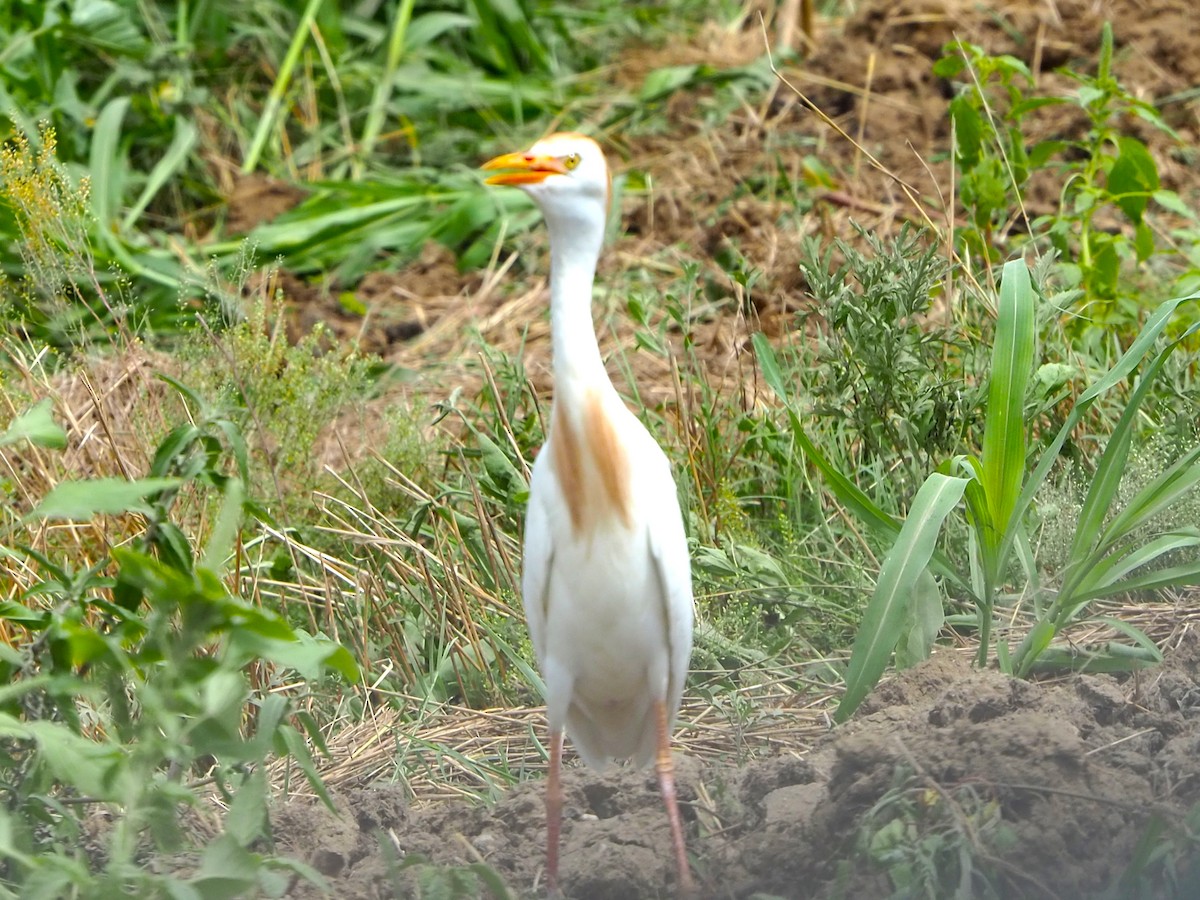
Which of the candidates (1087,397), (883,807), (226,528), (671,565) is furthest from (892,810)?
(226,528)

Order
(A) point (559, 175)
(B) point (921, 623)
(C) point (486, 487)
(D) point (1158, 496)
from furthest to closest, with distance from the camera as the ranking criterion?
(C) point (486, 487) → (B) point (921, 623) → (D) point (1158, 496) → (A) point (559, 175)

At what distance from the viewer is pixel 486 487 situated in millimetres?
3498

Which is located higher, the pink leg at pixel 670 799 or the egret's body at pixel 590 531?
the egret's body at pixel 590 531

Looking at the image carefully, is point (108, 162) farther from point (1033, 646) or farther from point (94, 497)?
point (1033, 646)

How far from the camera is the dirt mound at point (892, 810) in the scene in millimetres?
2215

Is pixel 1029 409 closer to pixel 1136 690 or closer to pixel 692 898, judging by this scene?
pixel 1136 690

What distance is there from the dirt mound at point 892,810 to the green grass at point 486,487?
0.05 metres

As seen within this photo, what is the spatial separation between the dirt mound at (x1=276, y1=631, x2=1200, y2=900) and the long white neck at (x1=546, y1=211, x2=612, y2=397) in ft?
2.47

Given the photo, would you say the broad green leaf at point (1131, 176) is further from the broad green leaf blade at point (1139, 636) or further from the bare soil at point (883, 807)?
the broad green leaf blade at point (1139, 636)

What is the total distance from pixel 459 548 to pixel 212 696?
1.70m

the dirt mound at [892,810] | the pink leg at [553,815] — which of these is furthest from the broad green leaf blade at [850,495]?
the pink leg at [553,815]

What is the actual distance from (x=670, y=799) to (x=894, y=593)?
20.7 inches

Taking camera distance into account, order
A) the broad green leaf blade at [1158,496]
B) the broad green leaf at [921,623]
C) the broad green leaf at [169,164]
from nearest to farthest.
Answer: the broad green leaf blade at [1158,496] → the broad green leaf at [921,623] → the broad green leaf at [169,164]

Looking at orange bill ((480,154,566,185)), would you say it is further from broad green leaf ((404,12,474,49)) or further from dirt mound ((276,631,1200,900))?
broad green leaf ((404,12,474,49))
